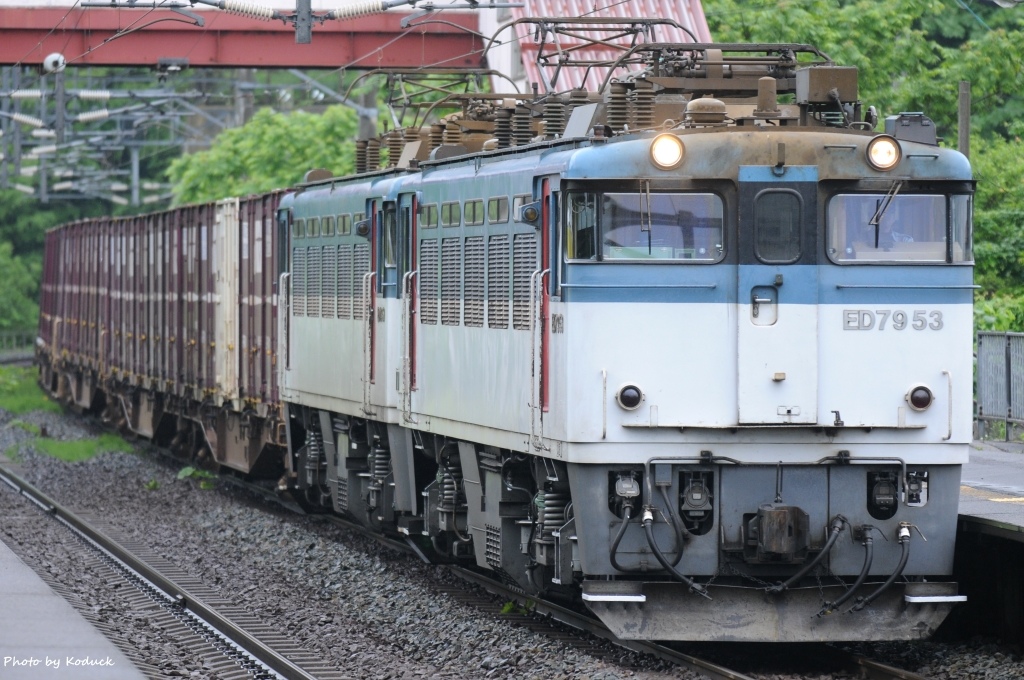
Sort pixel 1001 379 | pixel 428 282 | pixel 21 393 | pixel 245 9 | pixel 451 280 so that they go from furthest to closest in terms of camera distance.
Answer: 1. pixel 21 393
2. pixel 245 9
3. pixel 1001 379
4. pixel 428 282
5. pixel 451 280

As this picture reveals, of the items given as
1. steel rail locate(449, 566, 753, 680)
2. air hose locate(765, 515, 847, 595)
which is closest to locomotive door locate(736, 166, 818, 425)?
air hose locate(765, 515, 847, 595)

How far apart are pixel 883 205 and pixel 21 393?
110 feet

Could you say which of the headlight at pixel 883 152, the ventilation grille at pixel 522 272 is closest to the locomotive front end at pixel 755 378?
the headlight at pixel 883 152

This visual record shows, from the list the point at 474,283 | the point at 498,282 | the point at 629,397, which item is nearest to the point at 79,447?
the point at 474,283

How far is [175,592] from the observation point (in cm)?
1449

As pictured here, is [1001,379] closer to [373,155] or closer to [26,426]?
[373,155]

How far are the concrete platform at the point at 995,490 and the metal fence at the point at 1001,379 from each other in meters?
0.62

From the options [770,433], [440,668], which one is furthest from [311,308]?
[770,433]

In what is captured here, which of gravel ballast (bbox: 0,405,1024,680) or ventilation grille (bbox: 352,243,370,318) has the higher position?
ventilation grille (bbox: 352,243,370,318)

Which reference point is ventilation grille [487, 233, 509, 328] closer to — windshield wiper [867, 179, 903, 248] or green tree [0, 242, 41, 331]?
windshield wiper [867, 179, 903, 248]

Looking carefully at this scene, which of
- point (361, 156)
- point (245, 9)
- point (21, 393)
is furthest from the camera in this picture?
point (21, 393)

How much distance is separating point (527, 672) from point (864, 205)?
132 inches

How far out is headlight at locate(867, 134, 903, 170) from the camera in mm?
10477

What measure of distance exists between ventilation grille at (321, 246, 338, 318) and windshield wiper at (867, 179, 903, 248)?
7158 mm
